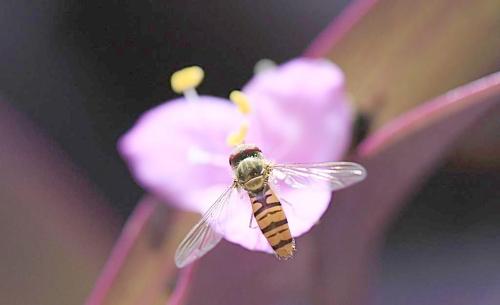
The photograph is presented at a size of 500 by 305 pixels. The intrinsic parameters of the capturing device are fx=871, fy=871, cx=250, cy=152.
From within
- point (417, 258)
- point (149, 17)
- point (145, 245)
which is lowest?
point (145, 245)

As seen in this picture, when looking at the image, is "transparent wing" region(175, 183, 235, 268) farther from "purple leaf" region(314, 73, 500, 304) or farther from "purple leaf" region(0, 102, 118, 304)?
"purple leaf" region(0, 102, 118, 304)

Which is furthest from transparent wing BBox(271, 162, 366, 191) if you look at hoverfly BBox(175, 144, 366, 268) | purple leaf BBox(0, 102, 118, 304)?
purple leaf BBox(0, 102, 118, 304)

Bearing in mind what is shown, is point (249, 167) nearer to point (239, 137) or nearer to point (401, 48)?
point (239, 137)

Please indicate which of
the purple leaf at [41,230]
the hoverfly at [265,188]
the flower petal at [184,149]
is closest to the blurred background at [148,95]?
the purple leaf at [41,230]

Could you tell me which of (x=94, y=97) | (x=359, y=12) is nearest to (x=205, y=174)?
(x=359, y=12)

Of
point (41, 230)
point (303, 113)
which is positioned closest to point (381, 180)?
point (303, 113)

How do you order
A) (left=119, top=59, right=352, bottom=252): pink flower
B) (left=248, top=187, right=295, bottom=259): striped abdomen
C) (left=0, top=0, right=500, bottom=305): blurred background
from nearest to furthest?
1. (left=248, top=187, right=295, bottom=259): striped abdomen
2. (left=119, top=59, right=352, bottom=252): pink flower
3. (left=0, top=0, right=500, bottom=305): blurred background

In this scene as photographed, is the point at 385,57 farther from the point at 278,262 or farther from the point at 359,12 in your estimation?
the point at 278,262
